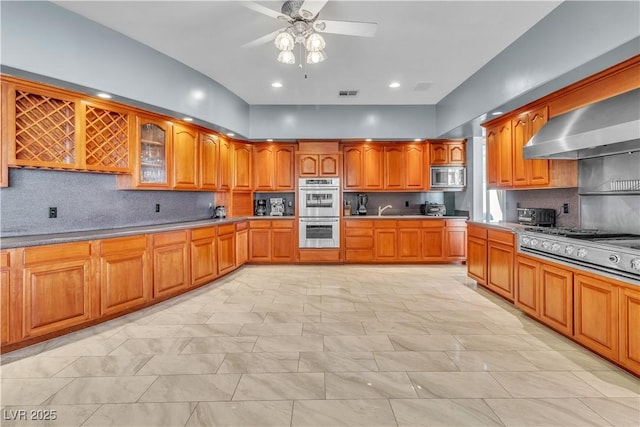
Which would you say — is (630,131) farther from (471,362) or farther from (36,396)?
(36,396)

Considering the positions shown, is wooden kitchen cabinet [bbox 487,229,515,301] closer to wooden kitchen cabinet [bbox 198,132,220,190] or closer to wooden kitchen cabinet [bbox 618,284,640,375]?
wooden kitchen cabinet [bbox 618,284,640,375]

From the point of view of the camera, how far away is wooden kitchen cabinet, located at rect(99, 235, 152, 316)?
2.94 meters

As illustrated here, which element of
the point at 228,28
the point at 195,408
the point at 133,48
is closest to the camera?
the point at 195,408

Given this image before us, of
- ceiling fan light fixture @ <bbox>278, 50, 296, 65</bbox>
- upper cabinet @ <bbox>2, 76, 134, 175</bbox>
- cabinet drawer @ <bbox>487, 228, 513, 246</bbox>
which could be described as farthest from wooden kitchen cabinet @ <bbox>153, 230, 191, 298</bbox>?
cabinet drawer @ <bbox>487, 228, 513, 246</bbox>

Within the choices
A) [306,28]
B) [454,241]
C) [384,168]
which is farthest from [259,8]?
Result: [454,241]

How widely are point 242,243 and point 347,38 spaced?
3.58m

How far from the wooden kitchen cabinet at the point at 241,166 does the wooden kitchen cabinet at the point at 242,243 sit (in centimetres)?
74

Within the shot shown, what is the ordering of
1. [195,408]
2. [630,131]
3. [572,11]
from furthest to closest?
[572,11], [630,131], [195,408]

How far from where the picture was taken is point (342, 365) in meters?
2.25

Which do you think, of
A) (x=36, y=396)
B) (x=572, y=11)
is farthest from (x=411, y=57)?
(x=36, y=396)

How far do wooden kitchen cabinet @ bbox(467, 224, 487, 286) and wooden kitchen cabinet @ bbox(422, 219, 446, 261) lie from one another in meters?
1.17

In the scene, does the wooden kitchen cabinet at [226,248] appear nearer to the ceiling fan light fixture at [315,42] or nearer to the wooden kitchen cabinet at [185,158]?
the wooden kitchen cabinet at [185,158]

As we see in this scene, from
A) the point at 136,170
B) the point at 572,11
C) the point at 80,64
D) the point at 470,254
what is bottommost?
the point at 470,254

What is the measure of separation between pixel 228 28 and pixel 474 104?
124 inches
